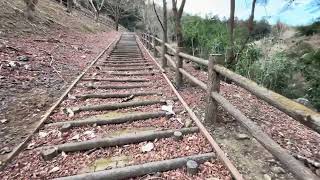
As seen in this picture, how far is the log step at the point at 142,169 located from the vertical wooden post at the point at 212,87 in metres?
0.92

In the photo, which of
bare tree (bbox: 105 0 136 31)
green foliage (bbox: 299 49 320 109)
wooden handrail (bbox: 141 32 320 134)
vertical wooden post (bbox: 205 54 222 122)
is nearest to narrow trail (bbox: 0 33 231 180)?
vertical wooden post (bbox: 205 54 222 122)

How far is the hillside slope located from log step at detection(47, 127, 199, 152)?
722mm

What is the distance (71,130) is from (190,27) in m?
14.6

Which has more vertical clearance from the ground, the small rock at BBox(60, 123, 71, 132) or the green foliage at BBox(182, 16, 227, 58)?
the green foliage at BBox(182, 16, 227, 58)

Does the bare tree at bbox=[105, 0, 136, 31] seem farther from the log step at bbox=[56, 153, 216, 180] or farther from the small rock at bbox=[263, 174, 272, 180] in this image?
the small rock at bbox=[263, 174, 272, 180]

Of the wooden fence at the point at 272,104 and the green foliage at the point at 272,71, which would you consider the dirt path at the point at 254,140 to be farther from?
the green foliage at the point at 272,71

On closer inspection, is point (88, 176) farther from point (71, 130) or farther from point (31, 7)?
point (31, 7)

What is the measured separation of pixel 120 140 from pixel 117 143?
0.05 metres

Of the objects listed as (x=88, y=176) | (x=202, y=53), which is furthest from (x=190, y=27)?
(x=88, y=176)

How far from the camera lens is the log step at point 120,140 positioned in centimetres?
328

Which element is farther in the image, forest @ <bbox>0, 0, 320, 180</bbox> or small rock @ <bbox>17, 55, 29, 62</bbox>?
small rock @ <bbox>17, 55, 29, 62</bbox>

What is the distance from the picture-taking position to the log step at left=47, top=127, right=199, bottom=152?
3.28m

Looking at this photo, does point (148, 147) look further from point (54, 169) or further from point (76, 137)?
Answer: point (54, 169)

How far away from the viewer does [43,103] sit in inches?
184
